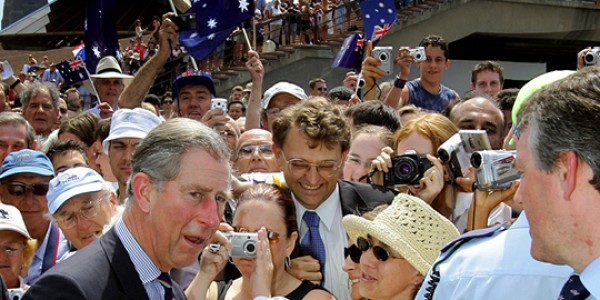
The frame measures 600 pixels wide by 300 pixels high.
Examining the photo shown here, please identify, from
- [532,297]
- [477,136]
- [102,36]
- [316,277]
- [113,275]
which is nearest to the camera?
[532,297]

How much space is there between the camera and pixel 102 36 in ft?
28.6

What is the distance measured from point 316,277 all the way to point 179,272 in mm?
723

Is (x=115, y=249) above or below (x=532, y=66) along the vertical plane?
above

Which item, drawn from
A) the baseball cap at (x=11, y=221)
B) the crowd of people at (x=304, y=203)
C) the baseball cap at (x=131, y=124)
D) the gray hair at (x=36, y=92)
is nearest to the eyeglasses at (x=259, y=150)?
the crowd of people at (x=304, y=203)

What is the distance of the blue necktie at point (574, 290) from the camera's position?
1982 mm

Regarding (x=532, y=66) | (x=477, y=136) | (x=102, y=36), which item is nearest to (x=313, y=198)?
(x=477, y=136)

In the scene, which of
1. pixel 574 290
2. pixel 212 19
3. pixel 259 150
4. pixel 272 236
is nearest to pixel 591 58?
pixel 259 150

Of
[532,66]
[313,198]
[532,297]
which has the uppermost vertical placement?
[532,297]

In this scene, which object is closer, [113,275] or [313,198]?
[113,275]

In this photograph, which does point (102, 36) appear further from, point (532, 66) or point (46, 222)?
point (532, 66)

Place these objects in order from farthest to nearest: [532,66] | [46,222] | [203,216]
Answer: [532,66]
[46,222]
[203,216]

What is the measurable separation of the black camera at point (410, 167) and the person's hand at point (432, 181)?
29 mm

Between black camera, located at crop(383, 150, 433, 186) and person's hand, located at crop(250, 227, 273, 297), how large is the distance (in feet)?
2.51

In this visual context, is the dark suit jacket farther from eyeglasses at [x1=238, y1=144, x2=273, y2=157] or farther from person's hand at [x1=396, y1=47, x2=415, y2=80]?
person's hand at [x1=396, y1=47, x2=415, y2=80]
